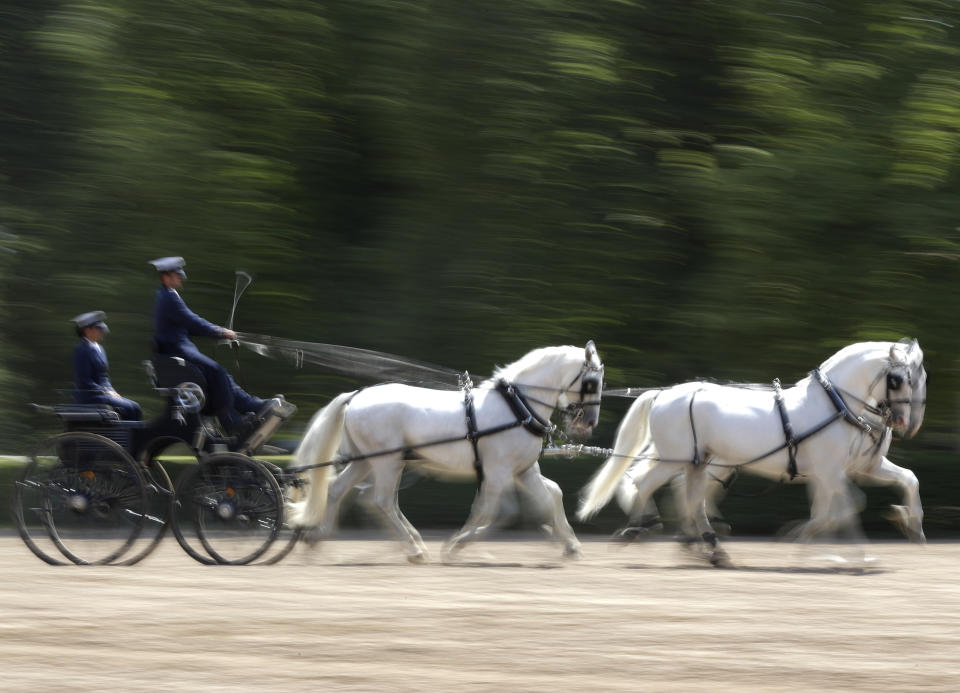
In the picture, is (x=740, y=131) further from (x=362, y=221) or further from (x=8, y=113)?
(x=8, y=113)

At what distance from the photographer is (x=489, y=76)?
1529 centimetres

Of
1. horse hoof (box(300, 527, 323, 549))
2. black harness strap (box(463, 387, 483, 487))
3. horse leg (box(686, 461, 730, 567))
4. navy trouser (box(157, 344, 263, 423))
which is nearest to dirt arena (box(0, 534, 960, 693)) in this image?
horse hoof (box(300, 527, 323, 549))

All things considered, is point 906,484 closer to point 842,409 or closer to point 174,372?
point 842,409

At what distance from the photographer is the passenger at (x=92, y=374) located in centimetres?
985

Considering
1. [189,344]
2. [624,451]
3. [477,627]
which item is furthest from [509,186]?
[477,627]

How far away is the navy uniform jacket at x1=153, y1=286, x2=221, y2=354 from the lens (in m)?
9.58

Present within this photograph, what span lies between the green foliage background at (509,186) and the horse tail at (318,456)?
14.3 ft

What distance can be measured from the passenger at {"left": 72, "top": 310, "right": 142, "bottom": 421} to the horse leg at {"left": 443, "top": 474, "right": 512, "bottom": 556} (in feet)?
8.46

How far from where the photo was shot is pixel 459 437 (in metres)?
10.3

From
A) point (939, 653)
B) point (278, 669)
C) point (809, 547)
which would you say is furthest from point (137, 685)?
point (809, 547)

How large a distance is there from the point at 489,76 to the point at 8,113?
25.1 ft

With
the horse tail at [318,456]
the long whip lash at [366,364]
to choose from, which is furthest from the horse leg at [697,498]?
the horse tail at [318,456]

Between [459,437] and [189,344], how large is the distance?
2.13m

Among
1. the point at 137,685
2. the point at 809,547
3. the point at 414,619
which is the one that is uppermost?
the point at 137,685
